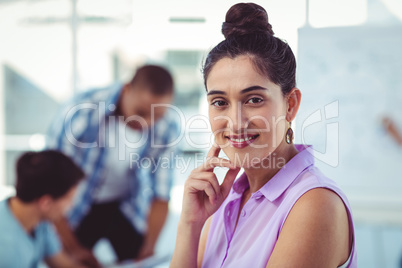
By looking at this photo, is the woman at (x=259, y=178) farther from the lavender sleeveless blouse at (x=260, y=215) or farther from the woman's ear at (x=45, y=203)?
the woman's ear at (x=45, y=203)

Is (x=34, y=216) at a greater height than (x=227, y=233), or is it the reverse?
(x=227, y=233)

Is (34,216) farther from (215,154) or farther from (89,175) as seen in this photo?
(215,154)

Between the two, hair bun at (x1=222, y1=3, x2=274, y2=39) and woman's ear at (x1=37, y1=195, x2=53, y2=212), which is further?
woman's ear at (x1=37, y1=195, x2=53, y2=212)

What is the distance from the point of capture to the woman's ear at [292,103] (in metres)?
Answer: 0.76

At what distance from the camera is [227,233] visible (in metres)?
0.80

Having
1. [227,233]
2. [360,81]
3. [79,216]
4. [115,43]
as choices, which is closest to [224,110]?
[227,233]

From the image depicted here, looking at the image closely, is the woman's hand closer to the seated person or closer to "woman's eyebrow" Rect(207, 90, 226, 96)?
"woman's eyebrow" Rect(207, 90, 226, 96)

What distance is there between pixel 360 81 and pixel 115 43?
2.77 meters

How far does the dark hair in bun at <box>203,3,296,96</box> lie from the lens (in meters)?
0.72

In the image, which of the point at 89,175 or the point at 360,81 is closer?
the point at 360,81

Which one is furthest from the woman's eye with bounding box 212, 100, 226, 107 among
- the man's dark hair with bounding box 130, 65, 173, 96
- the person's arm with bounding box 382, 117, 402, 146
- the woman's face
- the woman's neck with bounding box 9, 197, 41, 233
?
the woman's neck with bounding box 9, 197, 41, 233

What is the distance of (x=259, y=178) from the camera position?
32.6 inches

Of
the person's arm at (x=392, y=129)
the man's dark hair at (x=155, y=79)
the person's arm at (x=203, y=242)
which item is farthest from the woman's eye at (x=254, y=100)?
the man's dark hair at (x=155, y=79)

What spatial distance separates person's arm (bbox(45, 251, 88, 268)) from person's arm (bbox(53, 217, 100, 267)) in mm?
101
